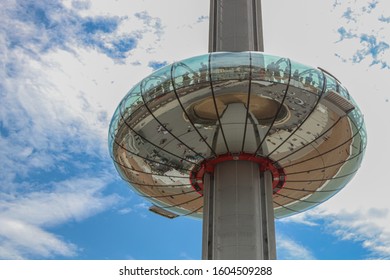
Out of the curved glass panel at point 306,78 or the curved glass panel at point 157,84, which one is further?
the curved glass panel at point 157,84

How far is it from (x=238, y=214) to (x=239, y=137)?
252 cm

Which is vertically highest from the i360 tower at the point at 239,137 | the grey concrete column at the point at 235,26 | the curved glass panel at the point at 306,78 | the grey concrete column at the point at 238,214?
the grey concrete column at the point at 235,26

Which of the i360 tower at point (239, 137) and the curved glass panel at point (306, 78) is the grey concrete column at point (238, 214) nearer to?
the i360 tower at point (239, 137)

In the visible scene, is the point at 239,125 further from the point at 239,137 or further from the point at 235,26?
the point at 235,26

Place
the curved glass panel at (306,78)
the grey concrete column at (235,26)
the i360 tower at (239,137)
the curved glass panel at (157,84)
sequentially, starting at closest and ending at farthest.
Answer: the curved glass panel at (306,78) < the i360 tower at (239,137) < the curved glass panel at (157,84) < the grey concrete column at (235,26)

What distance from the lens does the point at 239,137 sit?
1631 cm

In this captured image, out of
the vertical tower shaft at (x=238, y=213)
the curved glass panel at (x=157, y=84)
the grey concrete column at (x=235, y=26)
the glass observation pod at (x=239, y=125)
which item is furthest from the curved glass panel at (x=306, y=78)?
the grey concrete column at (x=235, y=26)

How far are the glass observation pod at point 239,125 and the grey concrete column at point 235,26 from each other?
3.83m

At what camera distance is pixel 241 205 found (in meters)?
15.5

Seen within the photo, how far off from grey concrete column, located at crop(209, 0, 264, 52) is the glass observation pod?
383 centimetres

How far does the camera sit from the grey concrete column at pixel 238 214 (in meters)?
14.8

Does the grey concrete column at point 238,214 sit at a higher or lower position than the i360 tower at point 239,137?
lower

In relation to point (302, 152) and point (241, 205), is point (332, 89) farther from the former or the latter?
point (241, 205)

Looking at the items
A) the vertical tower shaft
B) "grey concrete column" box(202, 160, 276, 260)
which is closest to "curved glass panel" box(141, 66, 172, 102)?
the vertical tower shaft
